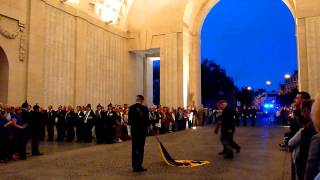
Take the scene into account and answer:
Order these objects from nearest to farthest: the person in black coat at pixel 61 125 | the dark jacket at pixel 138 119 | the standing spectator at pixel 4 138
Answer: the dark jacket at pixel 138 119 → the standing spectator at pixel 4 138 → the person in black coat at pixel 61 125

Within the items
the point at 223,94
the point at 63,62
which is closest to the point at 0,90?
the point at 63,62

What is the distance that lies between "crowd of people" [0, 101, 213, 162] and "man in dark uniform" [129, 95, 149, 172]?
0.67 metres

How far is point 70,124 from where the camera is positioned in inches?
699

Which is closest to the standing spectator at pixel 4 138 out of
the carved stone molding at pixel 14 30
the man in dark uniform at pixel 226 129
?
the man in dark uniform at pixel 226 129

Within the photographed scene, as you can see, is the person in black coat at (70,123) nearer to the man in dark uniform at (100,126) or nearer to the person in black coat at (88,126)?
the person in black coat at (88,126)

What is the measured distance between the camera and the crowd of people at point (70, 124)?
11.5m

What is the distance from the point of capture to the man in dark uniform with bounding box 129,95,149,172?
8.71 meters

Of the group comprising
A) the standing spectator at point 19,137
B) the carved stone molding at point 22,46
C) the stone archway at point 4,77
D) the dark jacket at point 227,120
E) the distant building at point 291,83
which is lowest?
the standing spectator at point 19,137

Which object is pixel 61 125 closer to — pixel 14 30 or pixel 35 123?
pixel 35 123

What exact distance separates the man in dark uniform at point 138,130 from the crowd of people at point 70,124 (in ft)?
2.20

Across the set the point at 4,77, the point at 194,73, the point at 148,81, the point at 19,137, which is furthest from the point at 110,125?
the point at 148,81

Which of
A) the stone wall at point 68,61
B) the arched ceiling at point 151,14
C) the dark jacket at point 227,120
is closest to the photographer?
the dark jacket at point 227,120

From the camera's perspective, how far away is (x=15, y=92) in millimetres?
19156

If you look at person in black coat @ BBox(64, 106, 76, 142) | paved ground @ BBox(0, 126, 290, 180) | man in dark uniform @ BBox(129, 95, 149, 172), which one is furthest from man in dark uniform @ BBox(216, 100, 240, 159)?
person in black coat @ BBox(64, 106, 76, 142)
